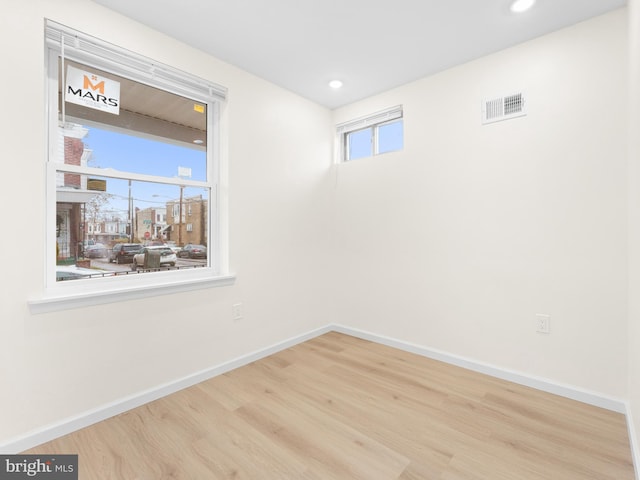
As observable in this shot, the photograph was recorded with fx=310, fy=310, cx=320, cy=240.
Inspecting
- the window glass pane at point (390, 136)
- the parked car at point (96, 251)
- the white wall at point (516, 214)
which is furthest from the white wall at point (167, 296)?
the white wall at point (516, 214)

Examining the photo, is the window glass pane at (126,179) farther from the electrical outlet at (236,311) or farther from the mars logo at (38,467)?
the mars logo at (38,467)

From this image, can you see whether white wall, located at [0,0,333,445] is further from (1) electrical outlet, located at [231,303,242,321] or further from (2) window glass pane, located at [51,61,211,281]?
(2) window glass pane, located at [51,61,211,281]

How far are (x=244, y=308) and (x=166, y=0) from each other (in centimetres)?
237

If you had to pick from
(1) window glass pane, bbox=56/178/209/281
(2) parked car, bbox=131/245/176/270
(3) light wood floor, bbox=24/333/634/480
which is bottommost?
(3) light wood floor, bbox=24/333/634/480

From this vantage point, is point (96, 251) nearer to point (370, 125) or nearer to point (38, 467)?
point (38, 467)

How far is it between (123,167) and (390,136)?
2.54m

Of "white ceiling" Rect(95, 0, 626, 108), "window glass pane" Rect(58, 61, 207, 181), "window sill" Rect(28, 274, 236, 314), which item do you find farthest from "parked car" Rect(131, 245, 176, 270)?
"white ceiling" Rect(95, 0, 626, 108)

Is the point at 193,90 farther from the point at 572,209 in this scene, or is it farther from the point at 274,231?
the point at 572,209

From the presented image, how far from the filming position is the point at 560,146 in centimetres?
228

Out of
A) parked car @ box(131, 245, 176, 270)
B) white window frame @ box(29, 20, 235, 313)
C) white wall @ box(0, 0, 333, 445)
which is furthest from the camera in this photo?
parked car @ box(131, 245, 176, 270)

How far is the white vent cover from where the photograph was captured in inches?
96.6

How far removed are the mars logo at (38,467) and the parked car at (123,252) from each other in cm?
117

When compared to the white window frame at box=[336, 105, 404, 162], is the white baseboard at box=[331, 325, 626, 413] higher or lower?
lower

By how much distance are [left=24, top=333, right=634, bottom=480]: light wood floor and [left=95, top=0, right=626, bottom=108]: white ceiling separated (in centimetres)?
270
